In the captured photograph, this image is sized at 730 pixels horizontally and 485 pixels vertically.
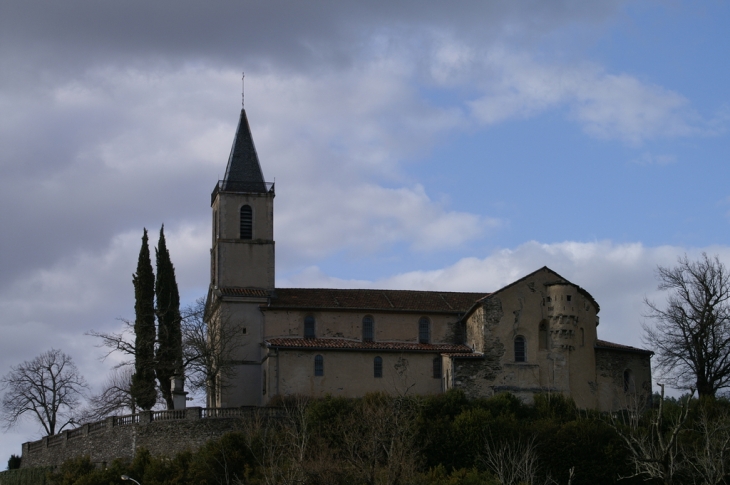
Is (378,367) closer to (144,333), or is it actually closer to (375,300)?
(375,300)

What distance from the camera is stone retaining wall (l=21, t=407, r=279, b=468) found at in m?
55.5

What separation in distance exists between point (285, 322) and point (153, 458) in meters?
13.9

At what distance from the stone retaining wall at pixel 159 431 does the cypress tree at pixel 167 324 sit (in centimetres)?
345

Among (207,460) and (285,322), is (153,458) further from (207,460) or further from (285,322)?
(285,322)

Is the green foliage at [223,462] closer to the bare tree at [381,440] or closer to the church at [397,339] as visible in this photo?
the bare tree at [381,440]

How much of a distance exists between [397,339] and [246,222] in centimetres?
1173

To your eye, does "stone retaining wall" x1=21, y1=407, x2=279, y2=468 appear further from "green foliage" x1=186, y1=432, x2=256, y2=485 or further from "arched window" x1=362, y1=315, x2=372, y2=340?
"arched window" x1=362, y1=315, x2=372, y2=340

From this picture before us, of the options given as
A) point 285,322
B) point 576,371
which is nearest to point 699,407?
point 576,371

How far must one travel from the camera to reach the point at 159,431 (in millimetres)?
55875

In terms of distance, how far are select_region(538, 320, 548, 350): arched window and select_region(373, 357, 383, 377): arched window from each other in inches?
358

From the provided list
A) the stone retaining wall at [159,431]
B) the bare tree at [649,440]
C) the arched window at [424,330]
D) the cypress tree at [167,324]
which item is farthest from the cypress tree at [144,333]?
the bare tree at [649,440]

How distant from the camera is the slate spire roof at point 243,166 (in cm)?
6856

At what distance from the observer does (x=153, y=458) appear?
5350 centimetres

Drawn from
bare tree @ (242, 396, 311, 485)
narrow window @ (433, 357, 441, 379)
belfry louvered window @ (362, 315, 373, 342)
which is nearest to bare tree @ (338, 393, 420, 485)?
bare tree @ (242, 396, 311, 485)
